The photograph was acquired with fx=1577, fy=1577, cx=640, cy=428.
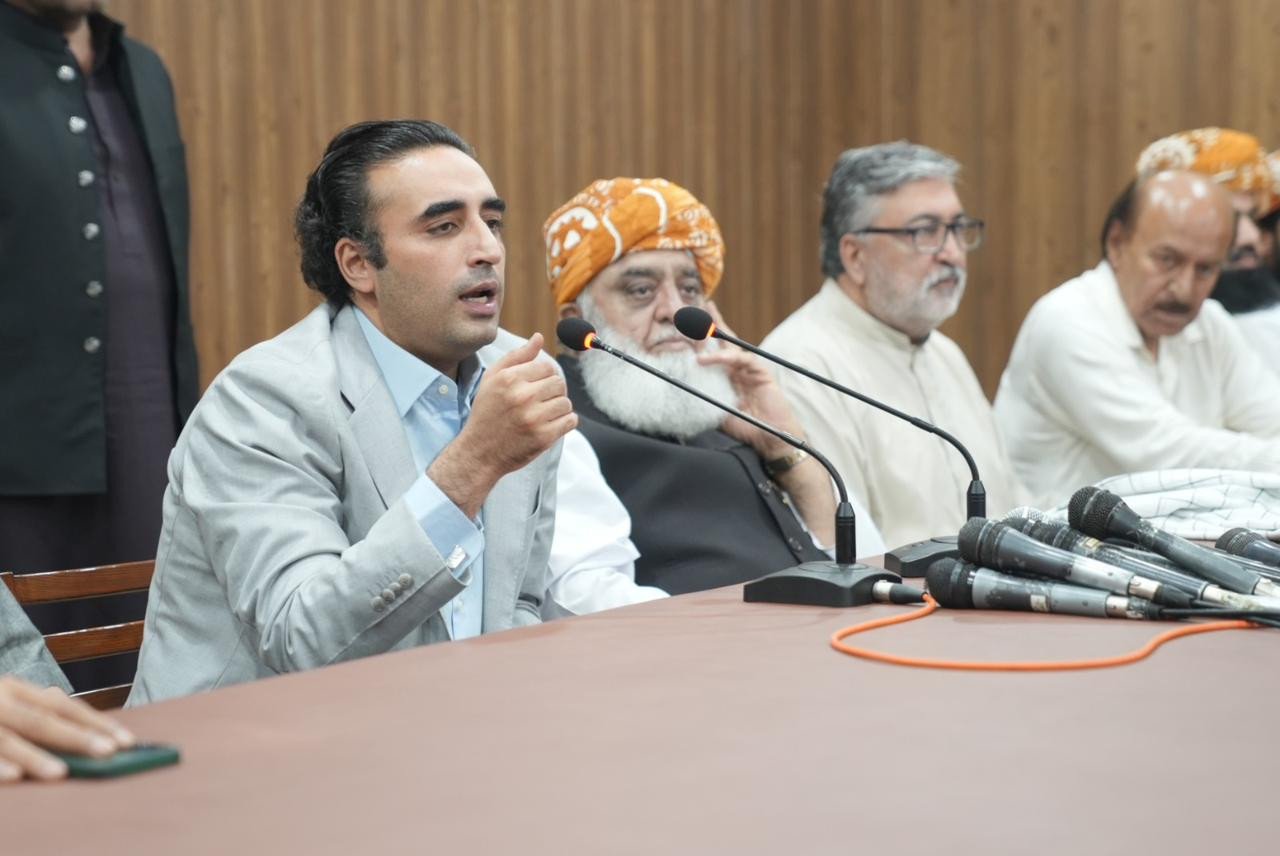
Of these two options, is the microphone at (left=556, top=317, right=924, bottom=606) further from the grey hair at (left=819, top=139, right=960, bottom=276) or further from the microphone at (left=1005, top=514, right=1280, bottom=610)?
the grey hair at (left=819, top=139, right=960, bottom=276)

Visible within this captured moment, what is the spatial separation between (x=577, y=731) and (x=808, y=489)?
6.99ft

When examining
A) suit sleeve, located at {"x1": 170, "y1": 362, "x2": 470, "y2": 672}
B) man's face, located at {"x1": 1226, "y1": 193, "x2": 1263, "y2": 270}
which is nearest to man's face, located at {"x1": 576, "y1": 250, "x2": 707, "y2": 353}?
suit sleeve, located at {"x1": 170, "y1": 362, "x2": 470, "y2": 672}

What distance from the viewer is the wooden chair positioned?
2.27 m

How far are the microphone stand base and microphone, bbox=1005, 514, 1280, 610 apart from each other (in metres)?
0.19

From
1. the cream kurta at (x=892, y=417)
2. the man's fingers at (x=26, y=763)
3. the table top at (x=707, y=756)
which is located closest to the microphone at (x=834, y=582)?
the table top at (x=707, y=756)

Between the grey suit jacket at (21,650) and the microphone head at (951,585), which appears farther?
the grey suit jacket at (21,650)

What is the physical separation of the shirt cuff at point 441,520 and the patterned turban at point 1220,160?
374 cm

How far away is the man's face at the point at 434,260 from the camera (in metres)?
2.46

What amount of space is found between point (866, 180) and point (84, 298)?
2.10 metres

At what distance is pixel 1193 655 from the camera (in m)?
1.64

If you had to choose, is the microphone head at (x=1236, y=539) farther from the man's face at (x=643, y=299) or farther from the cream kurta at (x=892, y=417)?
the cream kurta at (x=892, y=417)

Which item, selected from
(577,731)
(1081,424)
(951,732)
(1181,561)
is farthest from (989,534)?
(1081,424)

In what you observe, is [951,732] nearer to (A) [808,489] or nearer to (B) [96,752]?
(B) [96,752]

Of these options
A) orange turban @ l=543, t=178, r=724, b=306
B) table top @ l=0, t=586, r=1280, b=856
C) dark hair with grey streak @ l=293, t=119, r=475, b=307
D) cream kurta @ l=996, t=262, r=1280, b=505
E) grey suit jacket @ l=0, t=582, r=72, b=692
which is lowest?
cream kurta @ l=996, t=262, r=1280, b=505
